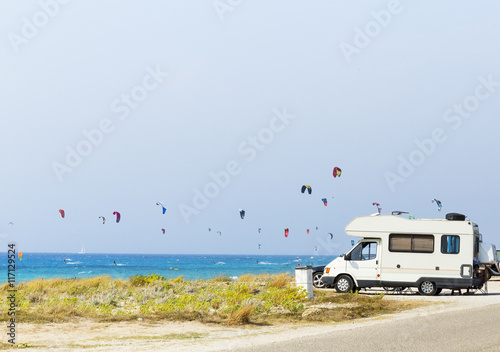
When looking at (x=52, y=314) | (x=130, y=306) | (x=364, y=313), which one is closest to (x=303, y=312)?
(x=364, y=313)

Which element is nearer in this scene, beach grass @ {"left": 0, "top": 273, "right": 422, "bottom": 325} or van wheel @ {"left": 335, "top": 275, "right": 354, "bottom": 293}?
beach grass @ {"left": 0, "top": 273, "right": 422, "bottom": 325}

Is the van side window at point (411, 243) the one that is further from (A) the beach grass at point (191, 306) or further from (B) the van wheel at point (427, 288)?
(A) the beach grass at point (191, 306)

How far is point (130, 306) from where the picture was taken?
1802 centimetres

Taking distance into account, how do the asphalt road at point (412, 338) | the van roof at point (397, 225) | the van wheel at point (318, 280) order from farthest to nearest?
the van wheel at point (318, 280) < the van roof at point (397, 225) < the asphalt road at point (412, 338)

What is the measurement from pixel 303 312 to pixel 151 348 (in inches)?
259

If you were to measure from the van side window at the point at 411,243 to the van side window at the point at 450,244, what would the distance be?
1.27 feet

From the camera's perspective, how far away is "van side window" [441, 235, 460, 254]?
23000mm

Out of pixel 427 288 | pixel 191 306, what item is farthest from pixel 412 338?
pixel 427 288

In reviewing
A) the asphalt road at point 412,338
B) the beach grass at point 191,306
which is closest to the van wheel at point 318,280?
the beach grass at point 191,306

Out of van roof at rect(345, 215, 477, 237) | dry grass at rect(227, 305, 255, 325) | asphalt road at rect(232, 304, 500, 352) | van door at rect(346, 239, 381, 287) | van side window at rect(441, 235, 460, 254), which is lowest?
asphalt road at rect(232, 304, 500, 352)

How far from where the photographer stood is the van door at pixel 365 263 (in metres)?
23.4

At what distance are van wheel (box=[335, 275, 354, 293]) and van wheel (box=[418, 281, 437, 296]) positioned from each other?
253 cm

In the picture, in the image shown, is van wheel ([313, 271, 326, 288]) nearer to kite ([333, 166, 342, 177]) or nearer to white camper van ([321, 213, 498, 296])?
white camper van ([321, 213, 498, 296])

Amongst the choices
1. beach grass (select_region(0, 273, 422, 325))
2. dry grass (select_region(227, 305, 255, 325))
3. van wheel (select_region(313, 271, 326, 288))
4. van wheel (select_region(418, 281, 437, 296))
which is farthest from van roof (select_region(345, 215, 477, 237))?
dry grass (select_region(227, 305, 255, 325))
